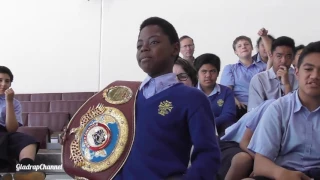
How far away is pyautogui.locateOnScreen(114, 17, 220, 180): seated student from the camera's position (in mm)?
1211

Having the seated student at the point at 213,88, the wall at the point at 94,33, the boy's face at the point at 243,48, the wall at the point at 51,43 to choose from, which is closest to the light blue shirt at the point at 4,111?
the seated student at the point at 213,88

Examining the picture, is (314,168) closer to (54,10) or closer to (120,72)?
(120,72)

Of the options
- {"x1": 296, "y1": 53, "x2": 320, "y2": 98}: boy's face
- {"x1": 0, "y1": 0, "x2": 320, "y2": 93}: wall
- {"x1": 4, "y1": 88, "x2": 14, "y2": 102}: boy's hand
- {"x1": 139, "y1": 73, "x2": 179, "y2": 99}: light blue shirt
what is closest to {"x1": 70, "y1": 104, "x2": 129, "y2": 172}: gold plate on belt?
{"x1": 139, "y1": 73, "x2": 179, "y2": 99}: light blue shirt

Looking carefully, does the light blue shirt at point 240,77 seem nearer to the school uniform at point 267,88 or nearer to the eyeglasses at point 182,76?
the school uniform at point 267,88

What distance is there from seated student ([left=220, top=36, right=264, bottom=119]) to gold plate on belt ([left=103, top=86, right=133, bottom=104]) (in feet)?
7.53

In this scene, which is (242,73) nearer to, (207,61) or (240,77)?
(240,77)

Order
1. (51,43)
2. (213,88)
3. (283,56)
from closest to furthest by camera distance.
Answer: (283,56) < (213,88) < (51,43)

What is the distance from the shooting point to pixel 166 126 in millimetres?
1255

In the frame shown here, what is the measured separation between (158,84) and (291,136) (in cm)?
62

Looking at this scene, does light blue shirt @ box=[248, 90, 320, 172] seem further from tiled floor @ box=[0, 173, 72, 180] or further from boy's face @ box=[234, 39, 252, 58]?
boy's face @ box=[234, 39, 252, 58]

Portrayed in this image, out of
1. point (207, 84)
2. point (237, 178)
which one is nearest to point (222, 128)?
point (207, 84)

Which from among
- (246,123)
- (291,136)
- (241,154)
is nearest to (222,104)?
(246,123)

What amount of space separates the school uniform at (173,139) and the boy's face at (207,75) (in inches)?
65.1

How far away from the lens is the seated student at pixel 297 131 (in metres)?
1.60
